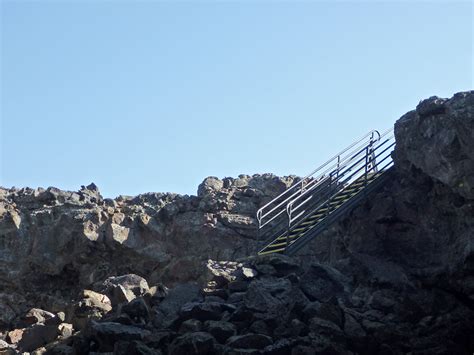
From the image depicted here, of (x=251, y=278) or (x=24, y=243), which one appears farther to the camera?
(x=24, y=243)

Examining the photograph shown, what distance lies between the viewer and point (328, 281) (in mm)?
16312

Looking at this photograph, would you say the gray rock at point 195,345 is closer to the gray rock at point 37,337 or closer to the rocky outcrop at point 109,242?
the gray rock at point 37,337

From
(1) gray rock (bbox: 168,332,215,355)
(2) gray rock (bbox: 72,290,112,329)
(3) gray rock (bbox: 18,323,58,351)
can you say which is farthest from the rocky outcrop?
(1) gray rock (bbox: 168,332,215,355)

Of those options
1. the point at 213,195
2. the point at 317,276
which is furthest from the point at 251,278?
the point at 213,195

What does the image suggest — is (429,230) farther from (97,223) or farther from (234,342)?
(97,223)

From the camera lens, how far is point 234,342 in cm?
1384

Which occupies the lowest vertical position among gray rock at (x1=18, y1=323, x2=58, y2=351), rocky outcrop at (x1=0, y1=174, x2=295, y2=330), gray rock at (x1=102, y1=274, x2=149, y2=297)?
gray rock at (x1=18, y1=323, x2=58, y2=351)

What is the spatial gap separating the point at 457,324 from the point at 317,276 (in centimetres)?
326

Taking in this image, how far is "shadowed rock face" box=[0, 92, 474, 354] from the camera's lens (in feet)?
47.2

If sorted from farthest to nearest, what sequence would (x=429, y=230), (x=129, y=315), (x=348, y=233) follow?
(x=348, y=233) < (x=429, y=230) < (x=129, y=315)

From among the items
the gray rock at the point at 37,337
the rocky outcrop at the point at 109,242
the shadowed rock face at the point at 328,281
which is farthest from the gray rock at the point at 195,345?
the rocky outcrop at the point at 109,242

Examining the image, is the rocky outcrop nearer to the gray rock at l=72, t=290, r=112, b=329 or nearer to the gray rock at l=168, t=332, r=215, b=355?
the gray rock at l=72, t=290, r=112, b=329

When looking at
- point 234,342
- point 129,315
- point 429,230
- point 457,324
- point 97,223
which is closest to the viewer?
point 234,342

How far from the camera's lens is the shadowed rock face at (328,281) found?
14391 mm
